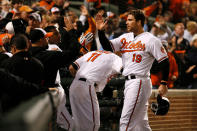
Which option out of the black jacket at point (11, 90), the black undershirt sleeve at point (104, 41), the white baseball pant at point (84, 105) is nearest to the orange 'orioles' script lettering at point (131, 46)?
the black undershirt sleeve at point (104, 41)

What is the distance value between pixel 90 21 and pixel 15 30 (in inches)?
93.3

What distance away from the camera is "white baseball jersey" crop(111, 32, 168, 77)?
5.82 m

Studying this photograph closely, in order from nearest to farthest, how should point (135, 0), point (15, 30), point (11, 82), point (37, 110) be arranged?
point (37, 110)
point (11, 82)
point (15, 30)
point (135, 0)

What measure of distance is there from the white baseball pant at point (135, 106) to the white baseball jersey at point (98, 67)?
0.45m

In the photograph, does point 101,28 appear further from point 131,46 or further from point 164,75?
point 164,75

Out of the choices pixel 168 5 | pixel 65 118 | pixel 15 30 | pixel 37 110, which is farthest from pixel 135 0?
pixel 37 110

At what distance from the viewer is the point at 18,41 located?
4.22 m

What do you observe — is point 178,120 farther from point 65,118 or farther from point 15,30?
point 15,30

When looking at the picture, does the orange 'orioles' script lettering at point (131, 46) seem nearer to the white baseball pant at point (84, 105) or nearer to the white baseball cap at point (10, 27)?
the white baseball pant at point (84, 105)

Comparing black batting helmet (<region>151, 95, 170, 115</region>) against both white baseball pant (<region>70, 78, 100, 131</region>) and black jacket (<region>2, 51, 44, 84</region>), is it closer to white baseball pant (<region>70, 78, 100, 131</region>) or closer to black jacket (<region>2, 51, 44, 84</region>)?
white baseball pant (<region>70, 78, 100, 131</region>)

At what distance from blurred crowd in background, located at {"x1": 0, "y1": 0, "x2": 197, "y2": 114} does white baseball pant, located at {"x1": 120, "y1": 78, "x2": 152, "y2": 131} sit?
104 centimetres

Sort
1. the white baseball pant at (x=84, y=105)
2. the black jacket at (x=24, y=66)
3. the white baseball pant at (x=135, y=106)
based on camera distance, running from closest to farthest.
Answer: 1. the black jacket at (x=24, y=66)
2. the white baseball pant at (x=135, y=106)
3. the white baseball pant at (x=84, y=105)

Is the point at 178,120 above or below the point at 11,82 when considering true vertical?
below

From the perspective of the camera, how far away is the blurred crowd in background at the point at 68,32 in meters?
5.14
